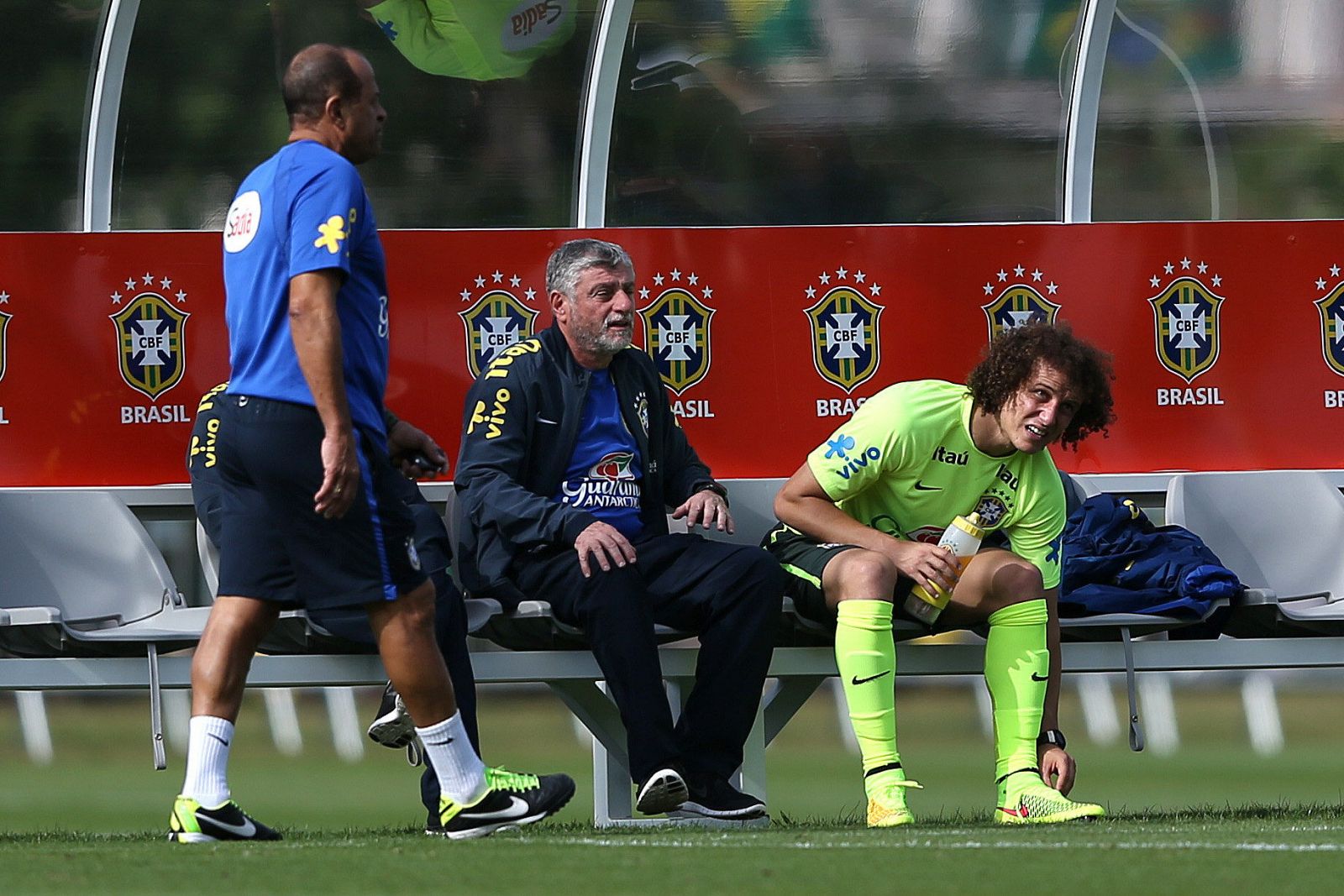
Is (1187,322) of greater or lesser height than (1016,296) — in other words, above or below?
below

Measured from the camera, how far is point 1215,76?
677cm

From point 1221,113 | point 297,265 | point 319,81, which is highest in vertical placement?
point 1221,113

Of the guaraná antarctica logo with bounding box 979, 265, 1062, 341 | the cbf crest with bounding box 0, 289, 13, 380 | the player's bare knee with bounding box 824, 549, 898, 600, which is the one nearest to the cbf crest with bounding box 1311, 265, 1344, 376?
the guaraná antarctica logo with bounding box 979, 265, 1062, 341

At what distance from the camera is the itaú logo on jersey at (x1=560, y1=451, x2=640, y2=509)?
511 cm

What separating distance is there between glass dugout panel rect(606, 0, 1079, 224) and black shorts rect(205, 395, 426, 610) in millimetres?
2520

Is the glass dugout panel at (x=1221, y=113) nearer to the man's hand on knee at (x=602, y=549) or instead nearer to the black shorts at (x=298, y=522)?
the man's hand on knee at (x=602, y=549)

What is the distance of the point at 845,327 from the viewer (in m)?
6.39

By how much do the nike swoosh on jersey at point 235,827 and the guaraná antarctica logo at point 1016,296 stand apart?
125 inches

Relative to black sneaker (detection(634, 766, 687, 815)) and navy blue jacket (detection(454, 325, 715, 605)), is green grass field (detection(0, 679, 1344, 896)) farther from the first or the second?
navy blue jacket (detection(454, 325, 715, 605))

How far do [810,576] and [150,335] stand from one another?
2.35 metres

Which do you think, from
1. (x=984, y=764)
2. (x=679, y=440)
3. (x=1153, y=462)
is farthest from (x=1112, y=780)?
(x=679, y=440)

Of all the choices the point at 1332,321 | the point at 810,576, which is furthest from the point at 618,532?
the point at 1332,321

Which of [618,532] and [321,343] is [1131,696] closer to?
[618,532]

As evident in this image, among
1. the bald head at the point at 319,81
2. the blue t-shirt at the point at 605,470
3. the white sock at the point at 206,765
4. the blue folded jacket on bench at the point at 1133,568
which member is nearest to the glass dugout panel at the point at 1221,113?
the blue folded jacket on bench at the point at 1133,568
